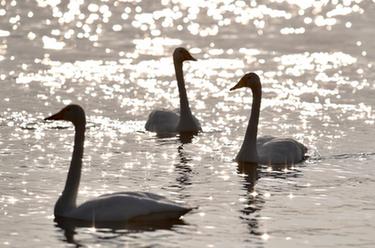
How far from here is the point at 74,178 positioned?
15.3 meters

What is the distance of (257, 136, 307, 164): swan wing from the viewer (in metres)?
19.4

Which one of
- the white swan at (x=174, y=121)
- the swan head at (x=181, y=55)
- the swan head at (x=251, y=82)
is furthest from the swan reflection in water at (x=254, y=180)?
the swan head at (x=181, y=55)

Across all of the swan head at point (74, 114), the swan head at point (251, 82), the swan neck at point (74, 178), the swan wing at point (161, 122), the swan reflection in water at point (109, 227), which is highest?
the swan head at point (251, 82)

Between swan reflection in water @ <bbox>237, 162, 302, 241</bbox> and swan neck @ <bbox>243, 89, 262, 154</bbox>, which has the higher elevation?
swan neck @ <bbox>243, 89, 262, 154</bbox>

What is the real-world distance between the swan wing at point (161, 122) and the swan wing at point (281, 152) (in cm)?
284

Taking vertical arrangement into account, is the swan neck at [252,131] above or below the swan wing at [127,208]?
above

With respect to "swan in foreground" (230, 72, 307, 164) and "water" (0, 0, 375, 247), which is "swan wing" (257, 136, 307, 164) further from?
"water" (0, 0, 375, 247)

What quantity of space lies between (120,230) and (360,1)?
3339cm

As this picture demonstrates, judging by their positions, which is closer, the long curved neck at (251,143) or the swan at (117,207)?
the swan at (117,207)

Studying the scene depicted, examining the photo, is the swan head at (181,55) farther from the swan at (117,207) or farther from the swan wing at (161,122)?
the swan at (117,207)

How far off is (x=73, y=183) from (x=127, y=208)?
2.65 feet

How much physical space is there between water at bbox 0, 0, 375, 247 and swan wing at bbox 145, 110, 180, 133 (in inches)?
10.7

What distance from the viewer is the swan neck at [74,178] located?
15.2 meters

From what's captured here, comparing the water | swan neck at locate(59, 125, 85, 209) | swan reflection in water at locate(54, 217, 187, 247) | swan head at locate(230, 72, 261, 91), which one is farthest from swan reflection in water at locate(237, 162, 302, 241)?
swan neck at locate(59, 125, 85, 209)
